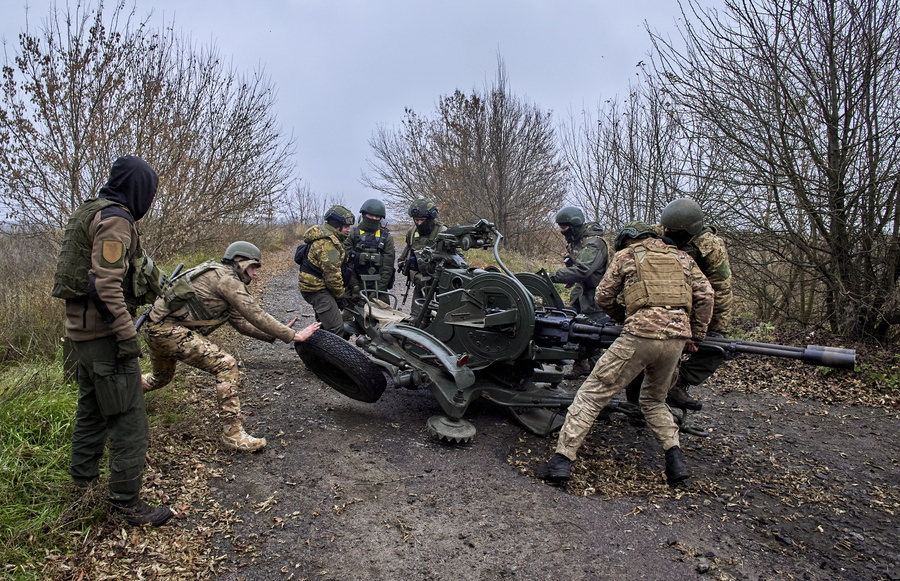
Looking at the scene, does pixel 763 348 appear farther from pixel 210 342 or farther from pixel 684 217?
pixel 210 342

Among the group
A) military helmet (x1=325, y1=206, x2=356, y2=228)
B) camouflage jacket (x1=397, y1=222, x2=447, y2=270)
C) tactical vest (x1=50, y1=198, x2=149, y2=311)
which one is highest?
military helmet (x1=325, y1=206, x2=356, y2=228)

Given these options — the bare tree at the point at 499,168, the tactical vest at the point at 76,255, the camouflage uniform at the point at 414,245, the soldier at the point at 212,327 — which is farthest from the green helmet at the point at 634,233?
the bare tree at the point at 499,168

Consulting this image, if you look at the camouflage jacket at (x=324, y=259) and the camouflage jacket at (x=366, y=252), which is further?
the camouflage jacket at (x=366, y=252)

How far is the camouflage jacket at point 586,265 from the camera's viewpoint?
6.47 meters

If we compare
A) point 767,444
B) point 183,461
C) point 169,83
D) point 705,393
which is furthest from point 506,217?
point 183,461

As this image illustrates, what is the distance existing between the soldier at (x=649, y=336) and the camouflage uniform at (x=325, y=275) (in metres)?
3.17

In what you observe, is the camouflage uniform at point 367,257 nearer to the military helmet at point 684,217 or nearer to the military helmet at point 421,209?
the military helmet at point 421,209

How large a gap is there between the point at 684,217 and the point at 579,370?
270 cm

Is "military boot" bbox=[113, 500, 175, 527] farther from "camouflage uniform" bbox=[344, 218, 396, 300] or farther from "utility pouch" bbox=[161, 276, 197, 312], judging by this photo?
"camouflage uniform" bbox=[344, 218, 396, 300]

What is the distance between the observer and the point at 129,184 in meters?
3.20

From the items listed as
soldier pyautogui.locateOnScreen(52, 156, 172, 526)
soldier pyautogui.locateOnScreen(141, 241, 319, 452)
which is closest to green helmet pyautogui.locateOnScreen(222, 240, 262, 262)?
soldier pyautogui.locateOnScreen(141, 241, 319, 452)

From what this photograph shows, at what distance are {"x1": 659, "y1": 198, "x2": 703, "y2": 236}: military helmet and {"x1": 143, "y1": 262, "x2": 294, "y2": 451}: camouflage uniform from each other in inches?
126

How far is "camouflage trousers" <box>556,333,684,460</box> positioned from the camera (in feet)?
13.2

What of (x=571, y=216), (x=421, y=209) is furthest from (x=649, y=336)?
(x=421, y=209)
